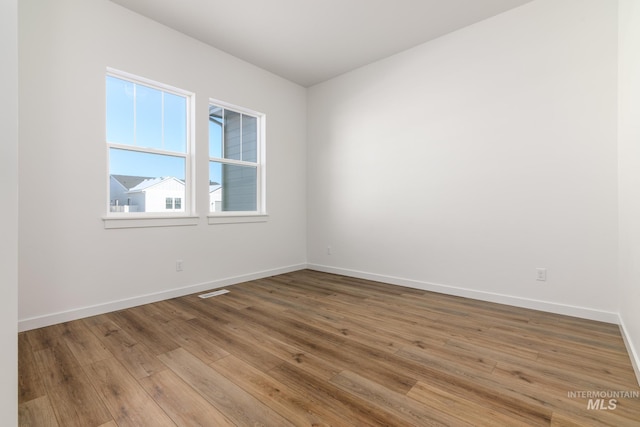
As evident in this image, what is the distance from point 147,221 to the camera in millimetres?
3084

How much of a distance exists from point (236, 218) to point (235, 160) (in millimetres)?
815

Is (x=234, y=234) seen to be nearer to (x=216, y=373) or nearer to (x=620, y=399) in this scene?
(x=216, y=373)

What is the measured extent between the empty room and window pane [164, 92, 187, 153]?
31mm

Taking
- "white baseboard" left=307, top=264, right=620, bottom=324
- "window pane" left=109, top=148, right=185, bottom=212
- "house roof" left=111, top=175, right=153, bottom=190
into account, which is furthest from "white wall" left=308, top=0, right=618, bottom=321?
"house roof" left=111, top=175, right=153, bottom=190

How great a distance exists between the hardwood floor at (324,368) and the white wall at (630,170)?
26 centimetres

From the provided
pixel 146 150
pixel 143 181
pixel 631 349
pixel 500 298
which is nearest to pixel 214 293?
pixel 143 181

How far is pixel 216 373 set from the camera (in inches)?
69.6

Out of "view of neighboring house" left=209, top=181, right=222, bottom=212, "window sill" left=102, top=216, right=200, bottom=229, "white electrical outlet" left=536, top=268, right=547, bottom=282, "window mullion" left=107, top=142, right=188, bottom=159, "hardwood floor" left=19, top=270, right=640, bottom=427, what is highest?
"window mullion" left=107, top=142, right=188, bottom=159

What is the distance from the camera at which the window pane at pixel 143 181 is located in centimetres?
295

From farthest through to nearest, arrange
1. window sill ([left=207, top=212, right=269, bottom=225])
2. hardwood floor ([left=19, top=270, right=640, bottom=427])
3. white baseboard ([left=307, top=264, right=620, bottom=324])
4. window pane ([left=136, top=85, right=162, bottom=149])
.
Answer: window sill ([left=207, top=212, right=269, bottom=225])
window pane ([left=136, top=85, right=162, bottom=149])
white baseboard ([left=307, top=264, right=620, bottom=324])
hardwood floor ([left=19, top=270, right=640, bottom=427])

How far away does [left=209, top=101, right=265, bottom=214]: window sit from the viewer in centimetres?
381

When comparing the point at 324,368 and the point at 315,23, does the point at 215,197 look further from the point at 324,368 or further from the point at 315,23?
the point at 324,368

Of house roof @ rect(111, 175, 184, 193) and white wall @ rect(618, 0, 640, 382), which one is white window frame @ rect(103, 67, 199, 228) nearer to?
house roof @ rect(111, 175, 184, 193)

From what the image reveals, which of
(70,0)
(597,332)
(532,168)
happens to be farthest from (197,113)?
(597,332)
